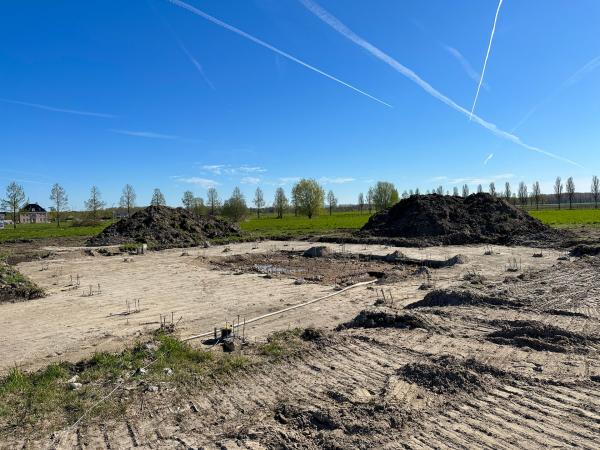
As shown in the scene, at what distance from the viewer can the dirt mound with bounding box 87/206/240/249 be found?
31.7m

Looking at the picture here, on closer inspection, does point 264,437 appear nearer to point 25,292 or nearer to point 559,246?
point 25,292

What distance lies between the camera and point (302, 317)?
1009 centimetres

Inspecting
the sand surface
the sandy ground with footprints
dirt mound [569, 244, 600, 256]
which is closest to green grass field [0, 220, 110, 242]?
the sand surface

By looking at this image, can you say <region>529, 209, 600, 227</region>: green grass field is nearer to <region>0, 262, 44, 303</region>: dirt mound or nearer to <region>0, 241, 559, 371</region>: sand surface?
<region>0, 241, 559, 371</region>: sand surface

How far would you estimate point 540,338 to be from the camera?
7.29m

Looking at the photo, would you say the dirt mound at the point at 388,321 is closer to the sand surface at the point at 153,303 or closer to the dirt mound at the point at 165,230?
the sand surface at the point at 153,303

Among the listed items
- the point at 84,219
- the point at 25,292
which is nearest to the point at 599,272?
the point at 25,292

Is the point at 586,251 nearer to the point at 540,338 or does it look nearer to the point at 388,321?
the point at 540,338

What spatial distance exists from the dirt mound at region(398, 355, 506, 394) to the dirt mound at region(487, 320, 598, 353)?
1436 millimetres

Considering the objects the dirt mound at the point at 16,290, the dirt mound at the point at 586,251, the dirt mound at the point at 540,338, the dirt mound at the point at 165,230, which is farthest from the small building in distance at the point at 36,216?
the dirt mound at the point at 540,338

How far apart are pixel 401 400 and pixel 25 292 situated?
40.9 feet

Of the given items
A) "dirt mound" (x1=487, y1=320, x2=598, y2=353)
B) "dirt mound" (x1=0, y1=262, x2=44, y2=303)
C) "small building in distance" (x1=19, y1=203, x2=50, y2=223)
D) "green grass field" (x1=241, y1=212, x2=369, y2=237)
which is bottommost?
"dirt mound" (x1=487, y1=320, x2=598, y2=353)

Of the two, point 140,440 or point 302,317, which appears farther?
point 302,317

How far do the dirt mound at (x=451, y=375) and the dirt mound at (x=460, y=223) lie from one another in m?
20.0
